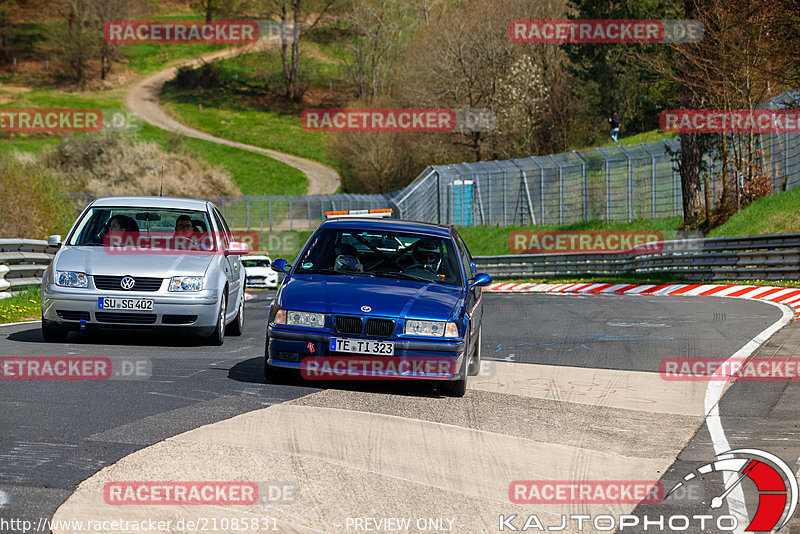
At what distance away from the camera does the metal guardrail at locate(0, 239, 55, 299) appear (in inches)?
708

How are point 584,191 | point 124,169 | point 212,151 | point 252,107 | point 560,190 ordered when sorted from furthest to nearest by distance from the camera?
point 252,107, point 212,151, point 124,169, point 560,190, point 584,191

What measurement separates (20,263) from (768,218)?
1875cm

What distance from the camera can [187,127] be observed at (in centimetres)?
9531

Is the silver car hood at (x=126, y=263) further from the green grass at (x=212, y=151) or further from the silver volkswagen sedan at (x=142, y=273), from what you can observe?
the green grass at (x=212, y=151)

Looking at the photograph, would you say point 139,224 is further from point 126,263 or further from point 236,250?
point 236,250

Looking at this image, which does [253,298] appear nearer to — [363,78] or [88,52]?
[363,78]

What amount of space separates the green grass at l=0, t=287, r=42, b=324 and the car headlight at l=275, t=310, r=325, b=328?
26.7 ft

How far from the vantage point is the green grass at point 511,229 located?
3481 centimetres

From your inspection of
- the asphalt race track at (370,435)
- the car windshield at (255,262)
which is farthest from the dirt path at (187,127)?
the asphalt race track at (370,435)

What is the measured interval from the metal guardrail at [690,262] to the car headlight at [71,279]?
1569cm

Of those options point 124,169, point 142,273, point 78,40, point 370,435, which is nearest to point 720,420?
point 370,435

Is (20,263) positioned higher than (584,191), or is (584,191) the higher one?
(584,191)

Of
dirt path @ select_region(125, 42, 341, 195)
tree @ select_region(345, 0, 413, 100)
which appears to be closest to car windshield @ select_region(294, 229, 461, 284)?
dirt path @ select_region(125, 42, 341, 195)

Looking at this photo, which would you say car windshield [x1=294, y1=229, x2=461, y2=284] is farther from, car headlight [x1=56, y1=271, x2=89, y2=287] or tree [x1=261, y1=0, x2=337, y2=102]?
tree [x1=261, y1=0, x2=337, y2=102]
